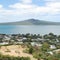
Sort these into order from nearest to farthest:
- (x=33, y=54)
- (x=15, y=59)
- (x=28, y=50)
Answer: (x=15, y=59) < (x=33, y=54) < (x=28, y=50)

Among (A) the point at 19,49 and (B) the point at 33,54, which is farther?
(A) the point at 19,49

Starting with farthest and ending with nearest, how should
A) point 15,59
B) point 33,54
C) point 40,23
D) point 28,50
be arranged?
1. point 40,23
2. point 28,50
3. point 33,54
4. point 15,59

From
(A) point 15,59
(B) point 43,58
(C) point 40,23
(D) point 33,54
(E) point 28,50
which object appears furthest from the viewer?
(C) point 40,23

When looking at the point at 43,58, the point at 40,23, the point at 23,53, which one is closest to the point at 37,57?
the point at 43,58

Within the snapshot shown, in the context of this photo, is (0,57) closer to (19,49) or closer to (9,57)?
(9,57)

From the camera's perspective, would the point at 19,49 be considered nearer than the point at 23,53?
No

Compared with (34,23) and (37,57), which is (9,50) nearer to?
(37,57)

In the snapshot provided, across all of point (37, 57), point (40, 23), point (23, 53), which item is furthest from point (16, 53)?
point (40, 23)
